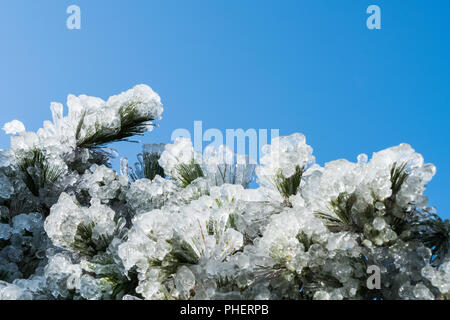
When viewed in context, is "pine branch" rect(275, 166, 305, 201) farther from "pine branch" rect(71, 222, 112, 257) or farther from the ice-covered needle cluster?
"pine branch" rect(71, 222, 112, 257)

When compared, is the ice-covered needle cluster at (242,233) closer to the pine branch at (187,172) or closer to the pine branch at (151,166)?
the pine branch at (187,172)

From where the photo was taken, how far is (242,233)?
1989mm

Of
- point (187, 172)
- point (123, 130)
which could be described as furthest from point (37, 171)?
point (187, 172)

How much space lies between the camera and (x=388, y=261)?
1.63 meters

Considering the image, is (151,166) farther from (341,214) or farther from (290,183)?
(341,214)

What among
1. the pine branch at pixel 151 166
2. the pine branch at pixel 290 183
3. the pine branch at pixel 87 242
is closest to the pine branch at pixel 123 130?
the pine branch at pixel 151 166

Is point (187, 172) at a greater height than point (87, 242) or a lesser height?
greater

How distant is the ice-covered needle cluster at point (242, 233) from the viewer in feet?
5.24

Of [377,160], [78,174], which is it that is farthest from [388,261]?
[78,174]

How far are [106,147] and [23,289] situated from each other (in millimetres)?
1261

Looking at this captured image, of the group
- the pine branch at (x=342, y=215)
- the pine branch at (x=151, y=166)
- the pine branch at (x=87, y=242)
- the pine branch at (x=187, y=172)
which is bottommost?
the pine branch at (x=87, y=242)

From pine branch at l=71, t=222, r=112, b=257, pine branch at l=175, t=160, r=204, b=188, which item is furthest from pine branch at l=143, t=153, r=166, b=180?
pine branch at l=71, t=222, r=112, b=257

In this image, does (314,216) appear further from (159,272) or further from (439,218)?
(159,272)

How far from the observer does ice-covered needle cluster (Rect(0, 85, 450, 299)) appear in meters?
1.60
